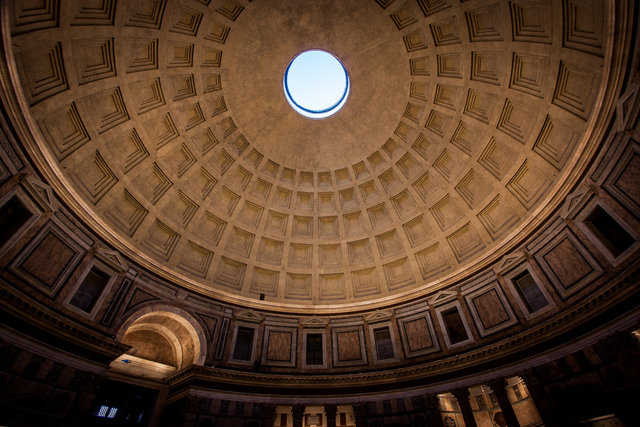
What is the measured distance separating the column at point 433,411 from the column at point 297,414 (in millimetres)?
6608

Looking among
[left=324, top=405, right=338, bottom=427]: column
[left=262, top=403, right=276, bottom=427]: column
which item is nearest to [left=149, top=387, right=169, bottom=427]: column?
[left=262, top=403, right=276, bottom=427]: column

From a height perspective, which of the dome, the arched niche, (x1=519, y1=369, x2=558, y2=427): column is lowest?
(x1=519, y1=369, x2=558, y2=427): column

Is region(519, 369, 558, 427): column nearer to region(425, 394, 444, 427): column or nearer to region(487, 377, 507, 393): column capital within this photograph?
region(487, 377, 507, 393): column capital

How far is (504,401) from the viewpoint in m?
14.1

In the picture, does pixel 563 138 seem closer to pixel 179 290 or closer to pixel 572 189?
pixel 572 189

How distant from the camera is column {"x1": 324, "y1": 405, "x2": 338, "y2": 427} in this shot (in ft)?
55.9

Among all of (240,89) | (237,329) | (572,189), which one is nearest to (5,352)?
(237,329)

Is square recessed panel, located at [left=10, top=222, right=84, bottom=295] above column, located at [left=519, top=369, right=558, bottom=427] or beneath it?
above

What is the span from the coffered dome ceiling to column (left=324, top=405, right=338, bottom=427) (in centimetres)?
600

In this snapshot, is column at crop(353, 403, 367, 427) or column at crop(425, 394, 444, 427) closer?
column at crop(425, 394, 444, 427)

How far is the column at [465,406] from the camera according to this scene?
14.5 m

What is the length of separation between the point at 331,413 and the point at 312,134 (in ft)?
59.1

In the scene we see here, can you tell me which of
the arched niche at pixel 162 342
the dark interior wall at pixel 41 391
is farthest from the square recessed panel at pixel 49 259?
the arched niche at pixel 162 342

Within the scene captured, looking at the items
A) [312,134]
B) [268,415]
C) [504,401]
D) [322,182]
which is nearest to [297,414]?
[268,415]
